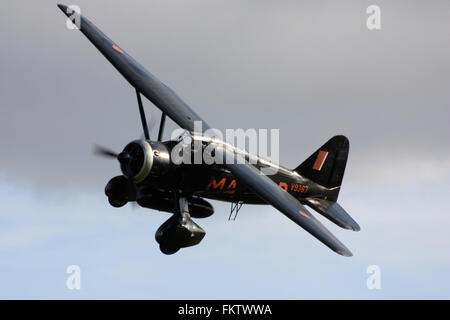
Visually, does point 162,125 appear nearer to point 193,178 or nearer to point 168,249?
point 193,178

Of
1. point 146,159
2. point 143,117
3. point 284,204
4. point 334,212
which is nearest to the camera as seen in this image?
point 284,204

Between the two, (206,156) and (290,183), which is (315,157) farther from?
(206,156)

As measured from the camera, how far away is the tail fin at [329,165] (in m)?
26.8

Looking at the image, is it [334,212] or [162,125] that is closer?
[162,125]

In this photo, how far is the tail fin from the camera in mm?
26822

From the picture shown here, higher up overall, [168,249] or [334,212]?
[334,212]

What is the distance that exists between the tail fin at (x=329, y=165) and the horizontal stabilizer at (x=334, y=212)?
445 mm

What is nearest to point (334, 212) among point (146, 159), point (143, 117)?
point (143, 117)

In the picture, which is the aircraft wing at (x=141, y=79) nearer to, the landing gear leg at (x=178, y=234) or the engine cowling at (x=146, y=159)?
the engine cowling at (x=146, y=159)

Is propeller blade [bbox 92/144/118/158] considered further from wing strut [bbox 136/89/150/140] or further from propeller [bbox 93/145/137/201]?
wing strut [bbox 136/89/150/140]

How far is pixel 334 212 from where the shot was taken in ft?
86.3

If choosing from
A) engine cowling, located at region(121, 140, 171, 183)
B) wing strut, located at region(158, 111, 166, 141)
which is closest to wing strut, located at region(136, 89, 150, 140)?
wing strut, located at region(158, 111, 166, 141)

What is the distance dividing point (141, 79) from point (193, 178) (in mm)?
4637

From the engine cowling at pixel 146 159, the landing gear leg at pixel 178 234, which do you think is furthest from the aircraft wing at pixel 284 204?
the landing gear leg at pixel 178 234
